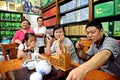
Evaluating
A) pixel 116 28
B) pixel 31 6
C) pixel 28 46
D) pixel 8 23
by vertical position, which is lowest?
pixel 28 46

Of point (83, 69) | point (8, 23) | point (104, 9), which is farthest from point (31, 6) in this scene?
point (83, 69)

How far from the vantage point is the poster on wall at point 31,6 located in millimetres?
5137

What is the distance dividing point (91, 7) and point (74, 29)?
29.5 inches

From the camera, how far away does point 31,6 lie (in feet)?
17.4

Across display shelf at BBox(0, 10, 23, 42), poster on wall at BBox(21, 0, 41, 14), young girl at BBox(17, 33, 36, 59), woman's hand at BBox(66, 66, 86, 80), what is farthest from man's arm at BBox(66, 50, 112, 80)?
poster on wall at BBox(21, 0, 41, 14)

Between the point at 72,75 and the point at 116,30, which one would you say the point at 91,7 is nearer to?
the point at 116,30

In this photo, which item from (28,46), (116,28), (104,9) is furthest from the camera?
(104,9)

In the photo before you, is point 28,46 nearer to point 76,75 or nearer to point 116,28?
point 76,75

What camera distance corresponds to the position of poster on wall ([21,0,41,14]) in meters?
5.14

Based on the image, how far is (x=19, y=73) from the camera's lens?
1071 mm

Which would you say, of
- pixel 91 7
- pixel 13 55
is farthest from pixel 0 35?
pixel 91 7

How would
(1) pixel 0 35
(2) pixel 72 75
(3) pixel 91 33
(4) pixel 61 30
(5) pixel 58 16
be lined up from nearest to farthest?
(2) pixel 72 75 → (3) pixel 91 33 → (4) pixel 61 30 → (5) pixel 58 16 → (1) pixel 0 35

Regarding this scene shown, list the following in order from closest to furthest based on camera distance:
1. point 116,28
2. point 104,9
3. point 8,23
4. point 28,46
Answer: point 28,46 → point 116,28 → point 104,9 → point 8,23

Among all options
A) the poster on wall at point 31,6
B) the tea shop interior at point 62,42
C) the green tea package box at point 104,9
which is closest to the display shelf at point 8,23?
the tea shop interior at point 62,42
